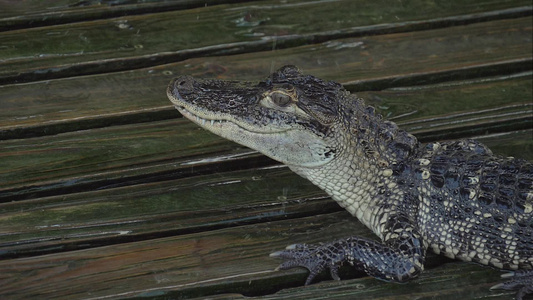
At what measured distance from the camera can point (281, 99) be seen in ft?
11.3

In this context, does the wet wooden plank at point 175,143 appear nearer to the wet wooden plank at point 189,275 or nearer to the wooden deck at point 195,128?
the wooden deck at point 195,128

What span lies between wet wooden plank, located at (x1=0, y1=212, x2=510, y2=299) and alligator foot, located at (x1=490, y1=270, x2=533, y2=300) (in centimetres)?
5

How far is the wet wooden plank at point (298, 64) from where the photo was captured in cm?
421

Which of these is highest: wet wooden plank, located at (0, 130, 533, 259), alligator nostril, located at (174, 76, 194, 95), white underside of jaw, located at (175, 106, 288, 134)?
alligator nostril, located at (174, 76, 194, 95)

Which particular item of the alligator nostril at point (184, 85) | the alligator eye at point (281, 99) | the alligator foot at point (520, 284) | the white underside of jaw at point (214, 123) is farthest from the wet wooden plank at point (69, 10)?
the alligator foot at point (520, 284)

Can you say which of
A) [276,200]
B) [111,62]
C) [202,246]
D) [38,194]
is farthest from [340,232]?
[111,62]

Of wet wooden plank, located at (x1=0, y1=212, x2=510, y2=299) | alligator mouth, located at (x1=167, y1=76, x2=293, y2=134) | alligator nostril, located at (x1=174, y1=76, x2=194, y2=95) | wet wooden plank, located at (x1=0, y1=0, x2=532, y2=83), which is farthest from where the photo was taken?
wet wooden plank, located at (x1=0, y1=0, x2=532, y2=83)

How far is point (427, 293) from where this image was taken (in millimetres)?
3373

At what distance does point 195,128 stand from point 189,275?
1075mm

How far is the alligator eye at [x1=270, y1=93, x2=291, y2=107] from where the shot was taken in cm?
344

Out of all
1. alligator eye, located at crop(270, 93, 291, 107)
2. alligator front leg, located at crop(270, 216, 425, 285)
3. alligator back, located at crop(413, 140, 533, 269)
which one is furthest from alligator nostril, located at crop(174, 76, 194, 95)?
alligator back, located at crop(413, 140, 533, 269)

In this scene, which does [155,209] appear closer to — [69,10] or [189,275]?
[189,275]

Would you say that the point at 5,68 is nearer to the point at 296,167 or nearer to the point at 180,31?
the point at 180,31

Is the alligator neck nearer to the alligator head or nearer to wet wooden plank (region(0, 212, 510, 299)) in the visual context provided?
the alligator head
